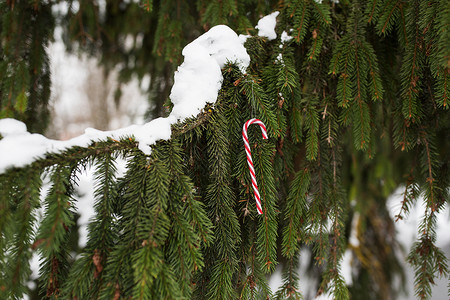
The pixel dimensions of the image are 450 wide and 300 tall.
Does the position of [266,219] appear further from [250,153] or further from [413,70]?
[413,70]

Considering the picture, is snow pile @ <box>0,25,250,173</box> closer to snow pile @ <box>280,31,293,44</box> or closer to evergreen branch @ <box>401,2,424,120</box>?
snow pile @ <box>280,31,293,44</box>

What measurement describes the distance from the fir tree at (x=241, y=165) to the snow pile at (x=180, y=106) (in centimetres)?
3

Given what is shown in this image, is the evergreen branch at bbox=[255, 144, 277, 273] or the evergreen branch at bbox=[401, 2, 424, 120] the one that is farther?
the evergreen branch at bbox=[401, 2, 424, 120]

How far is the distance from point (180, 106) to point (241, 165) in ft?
1.07

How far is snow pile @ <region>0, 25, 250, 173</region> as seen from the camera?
32.2 inches

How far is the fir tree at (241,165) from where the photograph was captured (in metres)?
0.81

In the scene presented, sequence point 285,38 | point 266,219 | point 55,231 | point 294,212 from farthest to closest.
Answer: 1. point 285,38
2. point 294,212
3. point 266,219
4. point 55,231

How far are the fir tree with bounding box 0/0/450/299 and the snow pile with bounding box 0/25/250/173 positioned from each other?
0.10 feet

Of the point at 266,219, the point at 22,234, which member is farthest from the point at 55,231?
the point at 266,219

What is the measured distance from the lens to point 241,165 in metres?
1.11

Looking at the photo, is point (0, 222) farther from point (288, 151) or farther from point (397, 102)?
point (397, 102)

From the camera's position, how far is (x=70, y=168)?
0.86 metres

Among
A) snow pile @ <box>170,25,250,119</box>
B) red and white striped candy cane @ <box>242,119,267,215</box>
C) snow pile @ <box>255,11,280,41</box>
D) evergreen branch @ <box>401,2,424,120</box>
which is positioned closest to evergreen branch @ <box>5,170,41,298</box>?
snow pile @ <box>170,25,250,119</box>

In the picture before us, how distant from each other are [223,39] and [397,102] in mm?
925
